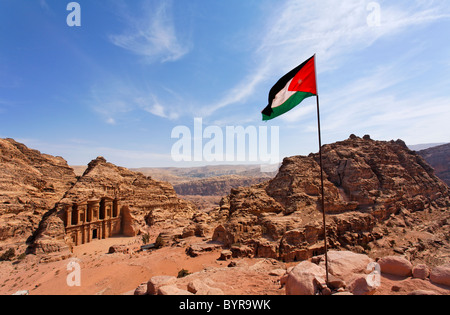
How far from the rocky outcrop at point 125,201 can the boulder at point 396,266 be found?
2723 centimetres

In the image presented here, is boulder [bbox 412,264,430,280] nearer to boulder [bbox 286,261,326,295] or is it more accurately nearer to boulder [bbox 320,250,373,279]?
boulder [bbox 320,250,373,279]

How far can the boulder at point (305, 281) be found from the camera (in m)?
6.24

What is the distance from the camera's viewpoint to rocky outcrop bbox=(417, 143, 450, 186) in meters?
75.6

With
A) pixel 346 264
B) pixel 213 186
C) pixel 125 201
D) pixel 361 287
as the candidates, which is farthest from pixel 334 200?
pixel 213 186

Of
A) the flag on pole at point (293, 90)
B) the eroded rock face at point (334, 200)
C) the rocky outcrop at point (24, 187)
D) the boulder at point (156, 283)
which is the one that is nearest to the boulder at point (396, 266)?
the flag on pole at point (293, 90)

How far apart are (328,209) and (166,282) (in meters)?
23.3

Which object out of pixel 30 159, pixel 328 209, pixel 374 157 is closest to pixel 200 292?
pixel 328 209

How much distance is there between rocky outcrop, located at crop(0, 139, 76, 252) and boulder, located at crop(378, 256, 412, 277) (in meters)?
30.4

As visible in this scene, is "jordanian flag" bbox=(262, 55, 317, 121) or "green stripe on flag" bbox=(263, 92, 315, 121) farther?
"green stripe on flag" bbox=(263, 92, 315, 121)

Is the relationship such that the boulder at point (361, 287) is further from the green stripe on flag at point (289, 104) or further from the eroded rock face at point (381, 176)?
the eroded rock face at point (381, 176)

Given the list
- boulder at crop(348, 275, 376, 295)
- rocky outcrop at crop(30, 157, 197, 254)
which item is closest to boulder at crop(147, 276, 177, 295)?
boulder at crop(348, 275, 376, 295)

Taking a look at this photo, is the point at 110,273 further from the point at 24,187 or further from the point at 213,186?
the point at 213,186

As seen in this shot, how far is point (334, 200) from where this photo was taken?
88.5ft

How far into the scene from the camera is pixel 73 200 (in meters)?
27.5
